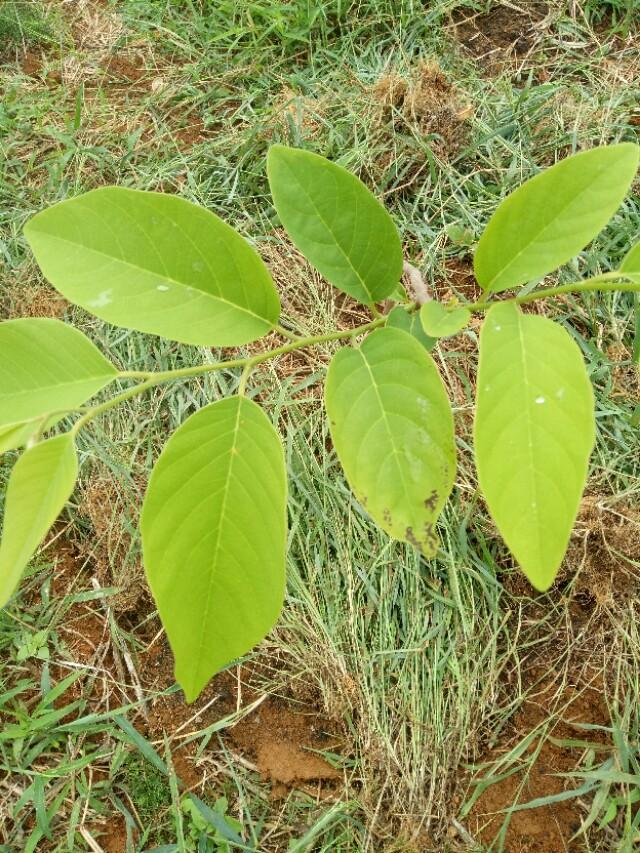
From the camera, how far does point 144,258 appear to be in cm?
84

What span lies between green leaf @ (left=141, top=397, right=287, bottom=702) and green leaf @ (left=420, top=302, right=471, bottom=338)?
0.73ft

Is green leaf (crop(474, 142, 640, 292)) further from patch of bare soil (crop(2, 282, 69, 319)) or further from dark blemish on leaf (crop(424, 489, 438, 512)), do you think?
patch of bare soil (crop(2, 282, 69, 319))

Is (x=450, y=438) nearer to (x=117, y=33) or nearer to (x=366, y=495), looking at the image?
(x=366, y=495)

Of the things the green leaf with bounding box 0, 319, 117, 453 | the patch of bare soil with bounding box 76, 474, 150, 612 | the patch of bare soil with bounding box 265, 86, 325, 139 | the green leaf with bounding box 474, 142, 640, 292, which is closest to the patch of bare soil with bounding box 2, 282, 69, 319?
the patch of bare soil with bounding box 76, 474, 150, 612

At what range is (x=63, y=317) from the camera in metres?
2.22

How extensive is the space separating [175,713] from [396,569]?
0.64 m

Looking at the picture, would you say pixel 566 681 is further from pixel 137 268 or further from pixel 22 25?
pixel 22 25

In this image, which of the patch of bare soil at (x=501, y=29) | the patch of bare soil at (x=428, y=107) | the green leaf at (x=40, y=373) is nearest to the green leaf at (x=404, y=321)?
the green leaf at (x=40, y=373)

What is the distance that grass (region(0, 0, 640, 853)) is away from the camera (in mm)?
1631

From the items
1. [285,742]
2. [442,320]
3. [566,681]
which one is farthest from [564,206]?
[285,742]

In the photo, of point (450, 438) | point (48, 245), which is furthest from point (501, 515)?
point (48, 245)

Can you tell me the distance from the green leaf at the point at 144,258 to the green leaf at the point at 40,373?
63mm

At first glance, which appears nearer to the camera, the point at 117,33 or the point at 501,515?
the point at 501,515

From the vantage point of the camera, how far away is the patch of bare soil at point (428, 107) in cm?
220
